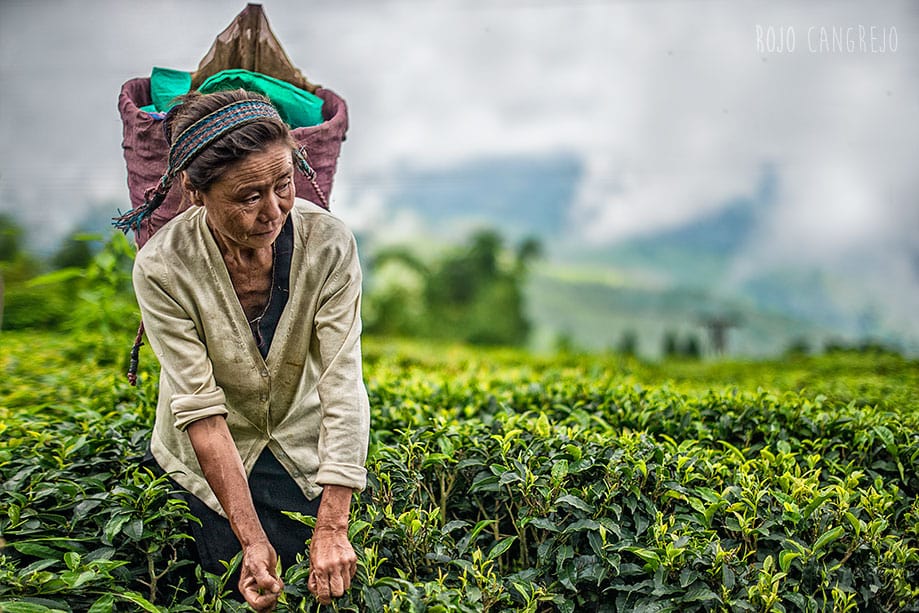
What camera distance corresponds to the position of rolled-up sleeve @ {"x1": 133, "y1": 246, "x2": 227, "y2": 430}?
2.11m

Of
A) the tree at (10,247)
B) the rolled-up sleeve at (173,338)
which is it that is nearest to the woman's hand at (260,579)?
the rolled-up sleeve at (173,338)

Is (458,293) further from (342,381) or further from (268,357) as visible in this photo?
(342,381)

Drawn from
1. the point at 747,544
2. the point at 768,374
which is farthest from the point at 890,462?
the point at 768,374

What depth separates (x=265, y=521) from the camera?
7.64 ft

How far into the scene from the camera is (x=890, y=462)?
9.46 ft

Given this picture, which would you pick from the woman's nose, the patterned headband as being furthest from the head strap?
the woman's nose

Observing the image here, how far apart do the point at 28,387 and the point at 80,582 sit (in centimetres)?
222

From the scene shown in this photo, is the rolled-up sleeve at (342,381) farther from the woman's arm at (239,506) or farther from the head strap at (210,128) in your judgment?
the head strap at (210,128)

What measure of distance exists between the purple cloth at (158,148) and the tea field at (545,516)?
0.75 metres

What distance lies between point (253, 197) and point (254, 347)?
1.45ft

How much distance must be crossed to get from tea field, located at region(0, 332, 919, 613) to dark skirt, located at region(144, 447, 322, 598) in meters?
0.06

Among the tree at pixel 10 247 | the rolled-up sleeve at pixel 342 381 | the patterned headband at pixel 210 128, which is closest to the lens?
the patterned headband at pixel 210 128

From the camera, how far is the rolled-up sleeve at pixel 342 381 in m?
2.06

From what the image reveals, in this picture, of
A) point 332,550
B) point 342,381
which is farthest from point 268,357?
point 332,550
